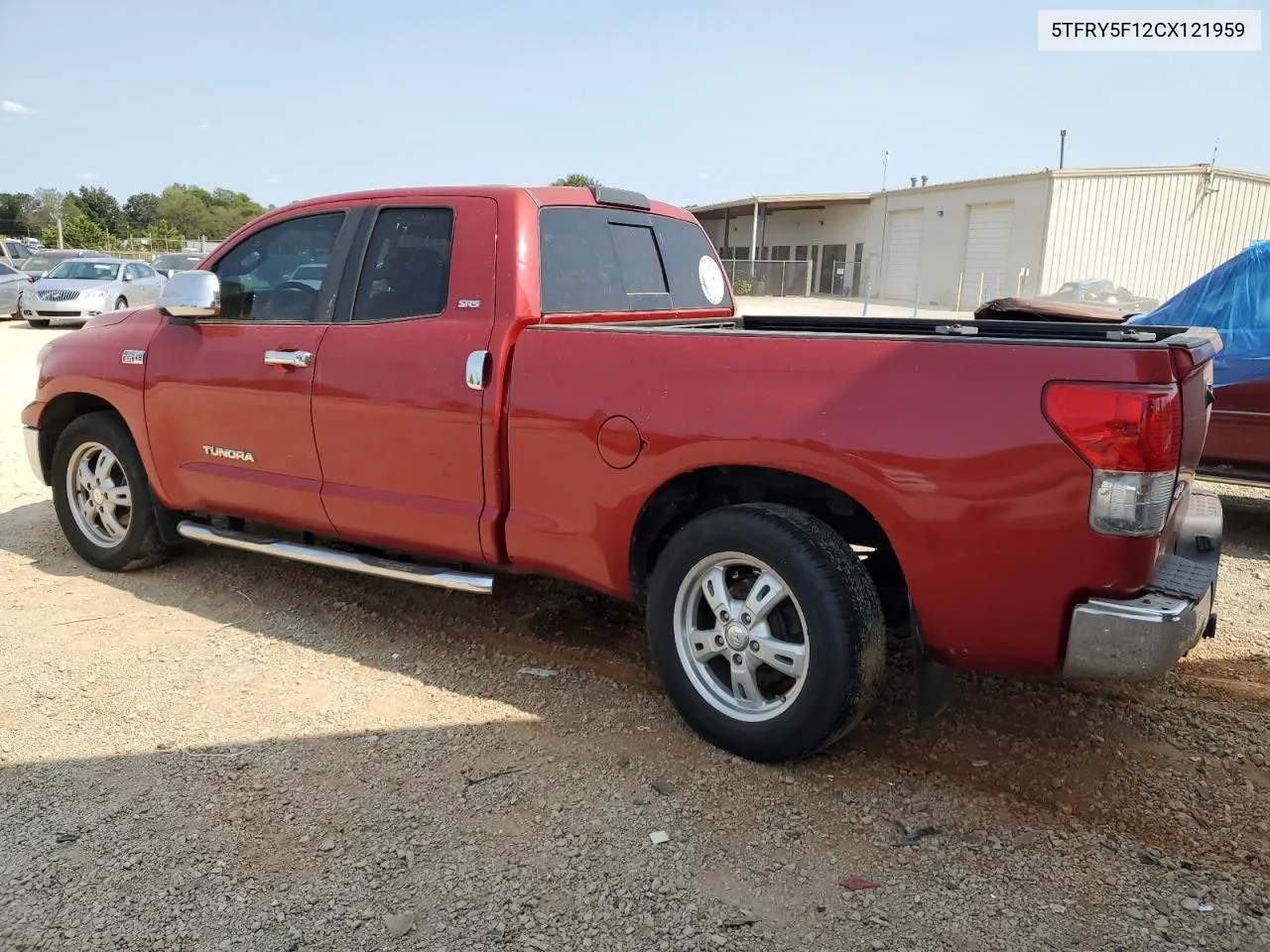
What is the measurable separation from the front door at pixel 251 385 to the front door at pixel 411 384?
0.14 m

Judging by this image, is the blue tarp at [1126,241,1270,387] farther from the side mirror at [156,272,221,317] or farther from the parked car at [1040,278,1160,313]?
the parked car at [1040,278,1160,313]

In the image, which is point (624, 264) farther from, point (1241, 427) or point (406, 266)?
point (1241, 427)

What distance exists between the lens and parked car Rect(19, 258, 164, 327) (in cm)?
2039

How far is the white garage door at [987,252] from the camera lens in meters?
28.7

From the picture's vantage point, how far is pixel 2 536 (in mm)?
5812

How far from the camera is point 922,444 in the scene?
2.71m

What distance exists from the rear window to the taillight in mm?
2052

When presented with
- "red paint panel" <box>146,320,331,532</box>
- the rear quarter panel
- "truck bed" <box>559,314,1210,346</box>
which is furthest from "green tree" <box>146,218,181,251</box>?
the rear quarter panel

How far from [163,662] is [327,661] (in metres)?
0.68

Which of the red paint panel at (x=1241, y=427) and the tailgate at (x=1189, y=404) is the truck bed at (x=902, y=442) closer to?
the tailgate at (x=1189, y=404)

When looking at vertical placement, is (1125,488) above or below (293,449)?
above

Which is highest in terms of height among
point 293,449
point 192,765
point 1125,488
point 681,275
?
point 681,275

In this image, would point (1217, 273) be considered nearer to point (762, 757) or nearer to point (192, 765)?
point (762, 757)

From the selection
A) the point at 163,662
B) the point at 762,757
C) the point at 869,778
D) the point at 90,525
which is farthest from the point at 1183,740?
the point at 90,525
